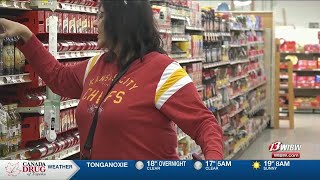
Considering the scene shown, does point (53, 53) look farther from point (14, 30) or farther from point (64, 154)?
point (64, 154)

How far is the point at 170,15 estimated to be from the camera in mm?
5633

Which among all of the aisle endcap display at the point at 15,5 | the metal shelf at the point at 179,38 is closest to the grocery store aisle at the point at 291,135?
the metal shelf at the point at 179,38

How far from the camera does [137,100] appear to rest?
2182 millimetres

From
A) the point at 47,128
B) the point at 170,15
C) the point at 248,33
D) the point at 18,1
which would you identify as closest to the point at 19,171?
the point at 47,128

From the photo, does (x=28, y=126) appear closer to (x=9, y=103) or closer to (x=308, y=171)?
(x=9, y=103)

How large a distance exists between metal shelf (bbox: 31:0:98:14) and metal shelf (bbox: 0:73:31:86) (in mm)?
423

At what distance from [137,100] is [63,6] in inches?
66.8

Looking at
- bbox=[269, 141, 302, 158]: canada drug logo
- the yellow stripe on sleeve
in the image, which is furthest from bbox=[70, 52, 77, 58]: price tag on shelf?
bbox=[269, 141, 302, 158]: canada drug logo

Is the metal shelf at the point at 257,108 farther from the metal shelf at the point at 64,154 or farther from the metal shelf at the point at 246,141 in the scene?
the metal shelf at the point at 64,154

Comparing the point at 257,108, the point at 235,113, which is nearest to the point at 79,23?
the point at 235,113

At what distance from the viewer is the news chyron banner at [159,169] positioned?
166 centimetres

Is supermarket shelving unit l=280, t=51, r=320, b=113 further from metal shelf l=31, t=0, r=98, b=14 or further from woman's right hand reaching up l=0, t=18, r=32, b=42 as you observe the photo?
woman's right hand reaching up l=0, t=18, r=32, b=42

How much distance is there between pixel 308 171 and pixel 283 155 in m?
0.19

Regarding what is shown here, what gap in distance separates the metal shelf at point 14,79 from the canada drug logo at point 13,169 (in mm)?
1504
